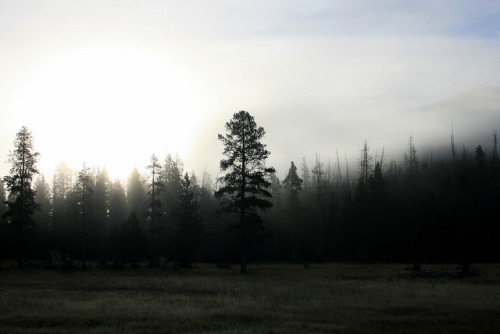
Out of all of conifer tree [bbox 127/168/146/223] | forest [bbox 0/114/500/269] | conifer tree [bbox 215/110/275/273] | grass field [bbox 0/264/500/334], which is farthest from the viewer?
conifer tree [bbox 127/168/146/223]

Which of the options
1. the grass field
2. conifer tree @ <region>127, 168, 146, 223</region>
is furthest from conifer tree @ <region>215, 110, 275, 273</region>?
conifer tree @ <region>127, 168, 146, 223</region>

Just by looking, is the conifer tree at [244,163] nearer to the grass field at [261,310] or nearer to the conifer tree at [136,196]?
the grass field at [261,310]

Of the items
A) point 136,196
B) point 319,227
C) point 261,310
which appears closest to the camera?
point 261,310

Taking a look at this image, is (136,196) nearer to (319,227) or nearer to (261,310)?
(319,227)

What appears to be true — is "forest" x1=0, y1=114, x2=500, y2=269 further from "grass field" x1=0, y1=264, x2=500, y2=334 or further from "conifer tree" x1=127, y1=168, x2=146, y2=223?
"grass field" x1=0, y1=264, x2=500, y2=334

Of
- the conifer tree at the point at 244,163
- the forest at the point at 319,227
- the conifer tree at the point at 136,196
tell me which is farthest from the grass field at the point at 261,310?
the conifer tree at the point at 136,196

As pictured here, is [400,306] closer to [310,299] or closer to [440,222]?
[310,299]

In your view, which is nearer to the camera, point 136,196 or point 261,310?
point 261,310

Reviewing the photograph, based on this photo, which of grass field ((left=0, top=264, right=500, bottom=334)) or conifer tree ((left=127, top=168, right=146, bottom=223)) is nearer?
grass field ((left=0, top=264, right=500, bottom=334))

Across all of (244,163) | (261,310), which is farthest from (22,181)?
(261,310)

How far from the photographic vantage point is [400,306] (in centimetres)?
1853

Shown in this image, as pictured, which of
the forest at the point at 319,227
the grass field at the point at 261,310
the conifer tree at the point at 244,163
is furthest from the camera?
the forest at the point at 319,227

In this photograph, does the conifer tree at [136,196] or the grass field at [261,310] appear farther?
the conifer tree at [136,196]

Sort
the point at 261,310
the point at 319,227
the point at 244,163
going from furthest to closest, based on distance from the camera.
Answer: the point at 319,227
the point at 244,163
the point at 261,310
